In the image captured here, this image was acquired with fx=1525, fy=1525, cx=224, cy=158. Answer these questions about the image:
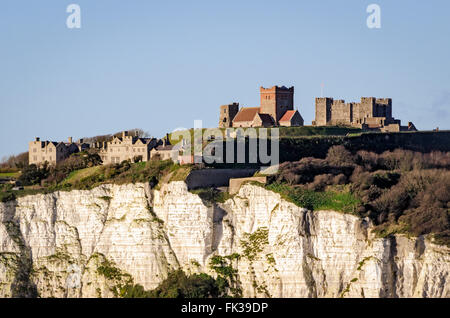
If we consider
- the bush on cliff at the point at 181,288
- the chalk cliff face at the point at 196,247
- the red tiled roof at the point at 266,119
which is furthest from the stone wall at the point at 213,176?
the red tiled roof at the point at 266,119

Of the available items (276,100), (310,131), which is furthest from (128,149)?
(310,131)

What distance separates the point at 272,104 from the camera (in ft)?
371

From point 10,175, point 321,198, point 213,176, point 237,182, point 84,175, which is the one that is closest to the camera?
point 321,198

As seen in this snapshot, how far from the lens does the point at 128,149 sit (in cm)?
10675

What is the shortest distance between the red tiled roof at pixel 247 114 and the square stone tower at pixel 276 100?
2.02 feet

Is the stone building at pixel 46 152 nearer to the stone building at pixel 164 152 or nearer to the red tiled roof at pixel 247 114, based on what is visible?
the stone building at pixel 164 152

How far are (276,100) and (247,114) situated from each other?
8.00 feet

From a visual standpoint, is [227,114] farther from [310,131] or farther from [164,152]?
[164,152]

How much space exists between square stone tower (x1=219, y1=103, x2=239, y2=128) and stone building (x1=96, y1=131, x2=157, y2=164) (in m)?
8.91

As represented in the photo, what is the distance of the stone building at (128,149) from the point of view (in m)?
105

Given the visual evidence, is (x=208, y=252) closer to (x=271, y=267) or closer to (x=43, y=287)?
(x=271, y=267)

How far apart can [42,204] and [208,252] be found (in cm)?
1435

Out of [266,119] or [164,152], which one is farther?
[266,119]
